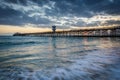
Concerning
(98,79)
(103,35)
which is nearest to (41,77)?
(98,79)

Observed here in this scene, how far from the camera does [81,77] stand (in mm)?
5551

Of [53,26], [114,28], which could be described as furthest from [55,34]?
[114,28]

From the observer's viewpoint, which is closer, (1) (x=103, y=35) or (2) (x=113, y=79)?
(2) (x=113, y=79)

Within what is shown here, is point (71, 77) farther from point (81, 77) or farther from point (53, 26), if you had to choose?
point (53, 26)

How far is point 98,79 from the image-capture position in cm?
511

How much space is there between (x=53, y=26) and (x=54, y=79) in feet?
345

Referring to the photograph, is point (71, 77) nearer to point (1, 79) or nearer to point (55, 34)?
point (1, 79)

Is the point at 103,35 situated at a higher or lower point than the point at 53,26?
lower

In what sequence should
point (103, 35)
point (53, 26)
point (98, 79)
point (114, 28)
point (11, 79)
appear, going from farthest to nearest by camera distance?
1. point (53, 26)
2. point (103, 35)
3. point (114, 28)
4. point (11, 79)
5. point (98, 79)

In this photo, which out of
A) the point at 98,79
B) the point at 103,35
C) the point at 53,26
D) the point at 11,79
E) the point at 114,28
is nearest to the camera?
the point at 98,79

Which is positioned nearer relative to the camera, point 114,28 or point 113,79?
point 113,79

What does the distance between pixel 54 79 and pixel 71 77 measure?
2.41 ft

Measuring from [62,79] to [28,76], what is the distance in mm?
1517

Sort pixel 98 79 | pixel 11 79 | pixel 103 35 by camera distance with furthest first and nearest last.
Result: pixel 103 35, pixel 11 79, pixel 98 79
